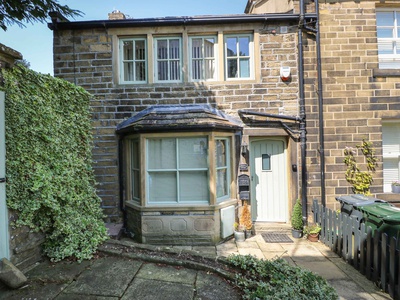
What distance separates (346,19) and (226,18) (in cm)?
296

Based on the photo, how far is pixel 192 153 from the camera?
5.53m

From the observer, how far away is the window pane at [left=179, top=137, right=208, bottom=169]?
550cm

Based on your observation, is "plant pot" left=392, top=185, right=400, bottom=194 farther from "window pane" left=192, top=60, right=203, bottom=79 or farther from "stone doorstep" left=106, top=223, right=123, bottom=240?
"stone doorstep" left=106, top=223, right=123, bottom=240

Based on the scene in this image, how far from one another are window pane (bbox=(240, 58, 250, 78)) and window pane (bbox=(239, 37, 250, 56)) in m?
0.16

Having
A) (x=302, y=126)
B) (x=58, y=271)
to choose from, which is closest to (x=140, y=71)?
(x=302, y=126)

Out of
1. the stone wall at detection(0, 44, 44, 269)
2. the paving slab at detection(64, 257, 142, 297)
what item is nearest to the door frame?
the paving slab at detection(64, 257, 142, 297)

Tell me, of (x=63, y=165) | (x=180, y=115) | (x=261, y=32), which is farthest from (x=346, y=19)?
(x=63, y=165)

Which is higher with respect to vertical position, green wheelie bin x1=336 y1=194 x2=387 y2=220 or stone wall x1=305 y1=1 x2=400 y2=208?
stone wall x1=305 y1=1 x2=400 y2=208

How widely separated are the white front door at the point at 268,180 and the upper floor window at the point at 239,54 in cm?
183

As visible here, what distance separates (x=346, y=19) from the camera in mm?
5941

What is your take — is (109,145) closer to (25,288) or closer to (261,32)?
(25,288)

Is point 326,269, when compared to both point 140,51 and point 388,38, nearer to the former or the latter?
point 388,38

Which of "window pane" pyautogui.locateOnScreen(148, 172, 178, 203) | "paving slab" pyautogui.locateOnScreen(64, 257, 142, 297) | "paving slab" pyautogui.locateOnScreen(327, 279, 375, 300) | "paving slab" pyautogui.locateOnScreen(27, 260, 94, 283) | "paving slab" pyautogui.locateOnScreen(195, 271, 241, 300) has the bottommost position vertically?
"paving slab" pyautogui.locateOnScreen(327, 279, 375, 300)

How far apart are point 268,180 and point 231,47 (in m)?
3.57
